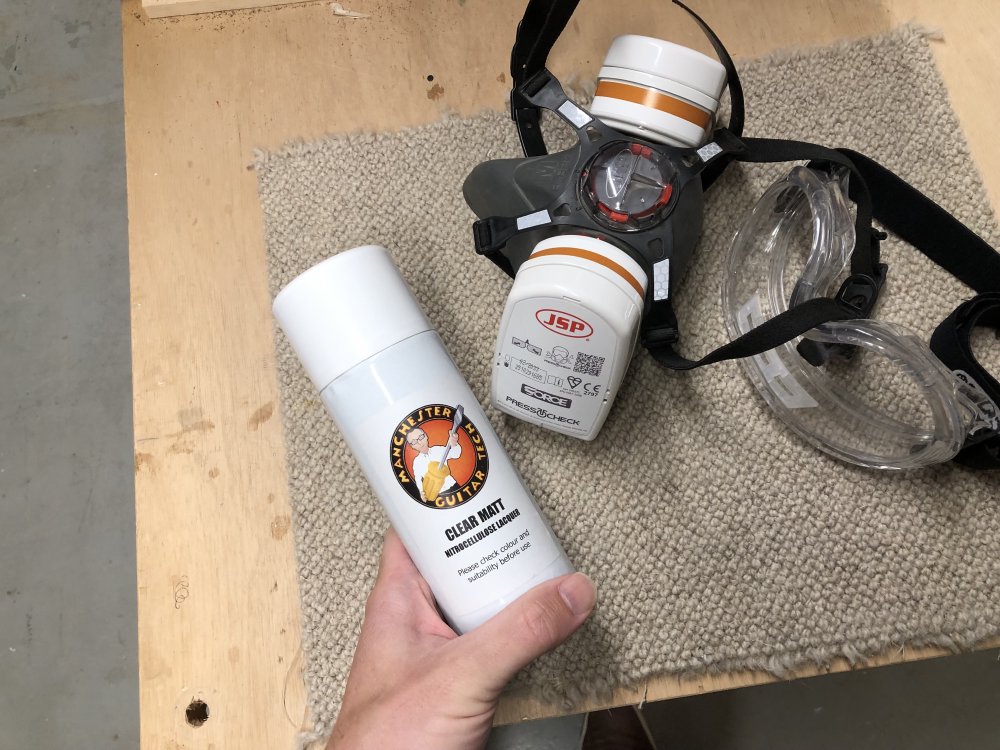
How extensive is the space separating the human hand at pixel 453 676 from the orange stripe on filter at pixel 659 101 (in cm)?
32

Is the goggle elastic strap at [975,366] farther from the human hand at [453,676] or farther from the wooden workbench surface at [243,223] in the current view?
the human hand at [453,676]

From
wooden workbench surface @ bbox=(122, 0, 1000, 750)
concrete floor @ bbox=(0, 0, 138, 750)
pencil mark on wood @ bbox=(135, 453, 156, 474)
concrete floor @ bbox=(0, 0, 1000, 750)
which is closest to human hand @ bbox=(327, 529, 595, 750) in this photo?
wooden workbench surface @ bbox=(122, 0, 1000, 750)

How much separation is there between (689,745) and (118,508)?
687 millimetres

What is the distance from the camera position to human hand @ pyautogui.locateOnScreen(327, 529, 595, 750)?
40cm

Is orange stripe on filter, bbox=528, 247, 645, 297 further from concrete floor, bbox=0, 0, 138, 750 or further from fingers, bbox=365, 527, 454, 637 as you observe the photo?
concrete floor, bbox=0, 0, 138, 750

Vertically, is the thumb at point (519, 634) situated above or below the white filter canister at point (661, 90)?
below

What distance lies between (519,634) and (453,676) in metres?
0.05

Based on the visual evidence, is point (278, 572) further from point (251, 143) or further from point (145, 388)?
point (251, 143)

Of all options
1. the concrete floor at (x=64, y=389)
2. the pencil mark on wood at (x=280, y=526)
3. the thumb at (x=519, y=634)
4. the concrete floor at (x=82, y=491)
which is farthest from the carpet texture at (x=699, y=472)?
the concrete floor at (x=64, y=389)

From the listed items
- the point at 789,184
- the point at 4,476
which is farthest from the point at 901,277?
the point at 4,476

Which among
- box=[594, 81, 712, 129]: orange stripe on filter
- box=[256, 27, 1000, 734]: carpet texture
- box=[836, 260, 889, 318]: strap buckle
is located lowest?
box=[256, 27, 1000, 734]: carpet texture

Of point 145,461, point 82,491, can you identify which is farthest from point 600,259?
point 82,491

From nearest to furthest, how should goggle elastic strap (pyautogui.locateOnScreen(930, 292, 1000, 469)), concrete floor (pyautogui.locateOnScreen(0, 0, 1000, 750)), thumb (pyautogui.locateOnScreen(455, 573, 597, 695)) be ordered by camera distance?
thumb (pyautogui.locateOnScreen(455, 573, 597, 695)) < goggle elastic strap (pyautogui.locateOnScreen(930, 292, 1000, 469)) < concrete floor (pyautogui.locateOnScreen(0, 0, 1000, 750))

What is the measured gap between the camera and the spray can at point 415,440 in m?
0.44
